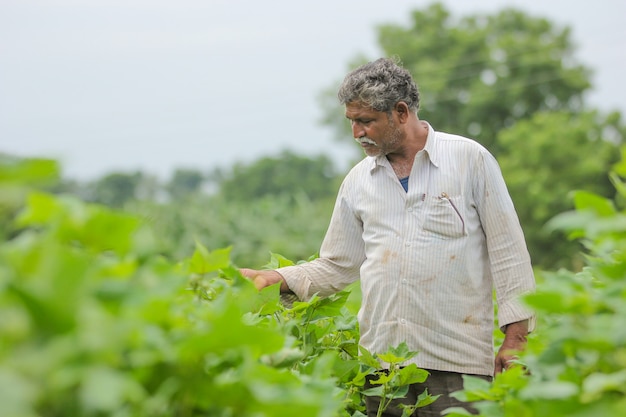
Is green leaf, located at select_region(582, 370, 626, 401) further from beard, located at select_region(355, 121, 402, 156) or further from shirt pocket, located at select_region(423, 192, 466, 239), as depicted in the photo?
beard, located at select_region(355, 121, 402, 156)

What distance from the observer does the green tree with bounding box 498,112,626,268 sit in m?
36.0

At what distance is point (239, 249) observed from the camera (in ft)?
98.7

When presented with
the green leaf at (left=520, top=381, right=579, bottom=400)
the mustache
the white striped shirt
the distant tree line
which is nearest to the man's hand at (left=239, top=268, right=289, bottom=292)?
the white striped shirt

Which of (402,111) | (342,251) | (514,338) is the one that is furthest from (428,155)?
(514,338)

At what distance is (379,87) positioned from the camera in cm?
413

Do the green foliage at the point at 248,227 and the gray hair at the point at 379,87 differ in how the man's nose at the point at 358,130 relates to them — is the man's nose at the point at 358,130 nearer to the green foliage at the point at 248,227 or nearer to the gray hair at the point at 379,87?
the gray hair at the point at 379,87

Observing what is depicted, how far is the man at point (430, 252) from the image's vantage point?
153 inches

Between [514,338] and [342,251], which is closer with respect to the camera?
[514,338]

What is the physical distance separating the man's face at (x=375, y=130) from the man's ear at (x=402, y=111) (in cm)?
6

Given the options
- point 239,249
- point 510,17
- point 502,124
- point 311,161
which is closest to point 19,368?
point 239,249

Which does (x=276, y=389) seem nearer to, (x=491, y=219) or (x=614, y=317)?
(x=614, y=317)

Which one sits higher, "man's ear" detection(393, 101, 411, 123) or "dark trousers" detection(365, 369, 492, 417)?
"man's ear" detection(393, 101, 411, 123)

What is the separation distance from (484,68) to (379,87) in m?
47.2

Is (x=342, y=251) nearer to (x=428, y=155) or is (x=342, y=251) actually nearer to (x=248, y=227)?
(x=428, y=155)
